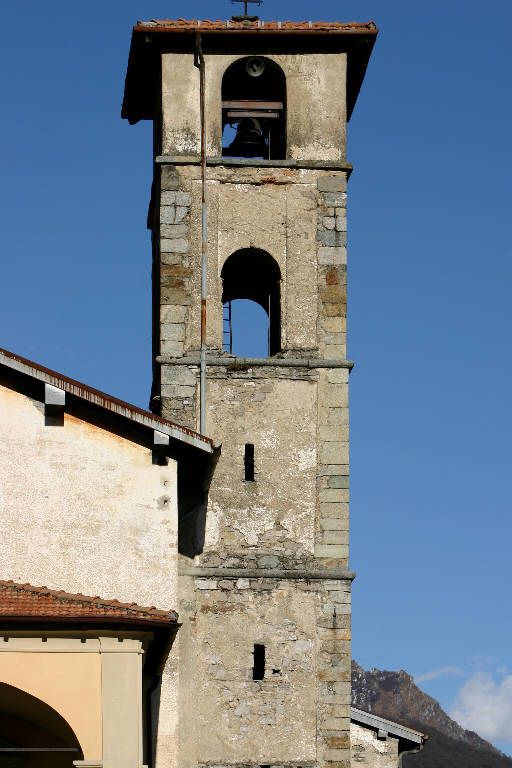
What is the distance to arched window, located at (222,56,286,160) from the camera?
2398cm

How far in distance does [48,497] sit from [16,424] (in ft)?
3.08

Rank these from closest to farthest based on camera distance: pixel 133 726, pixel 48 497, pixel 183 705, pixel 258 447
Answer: pixel 133 726
pixel 48 497
pixel 183 705
pixel 258 447

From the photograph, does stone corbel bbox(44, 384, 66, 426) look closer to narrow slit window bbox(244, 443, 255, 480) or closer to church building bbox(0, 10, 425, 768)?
church building bbox(0, 10, 425, 768)

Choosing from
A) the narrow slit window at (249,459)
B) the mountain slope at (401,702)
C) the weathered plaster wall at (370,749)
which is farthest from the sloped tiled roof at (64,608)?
the mountain slope at (401,702)

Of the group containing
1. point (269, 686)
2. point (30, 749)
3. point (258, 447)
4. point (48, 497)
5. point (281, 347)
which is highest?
point (281, 347)

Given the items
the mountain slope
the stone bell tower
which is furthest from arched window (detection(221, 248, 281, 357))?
the mountain slope

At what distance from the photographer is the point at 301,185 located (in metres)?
23.1

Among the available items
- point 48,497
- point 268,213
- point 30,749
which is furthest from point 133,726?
point 268,213

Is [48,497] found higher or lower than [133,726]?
higher

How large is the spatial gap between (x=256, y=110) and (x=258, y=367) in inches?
167

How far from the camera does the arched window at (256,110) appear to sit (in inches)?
944

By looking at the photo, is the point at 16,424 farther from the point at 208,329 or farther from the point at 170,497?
the point at 208,329

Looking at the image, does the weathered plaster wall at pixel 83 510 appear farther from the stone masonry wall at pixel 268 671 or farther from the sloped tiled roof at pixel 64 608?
the stone masonry wall at pixel 268 671

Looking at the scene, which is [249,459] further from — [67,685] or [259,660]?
[67,685]
